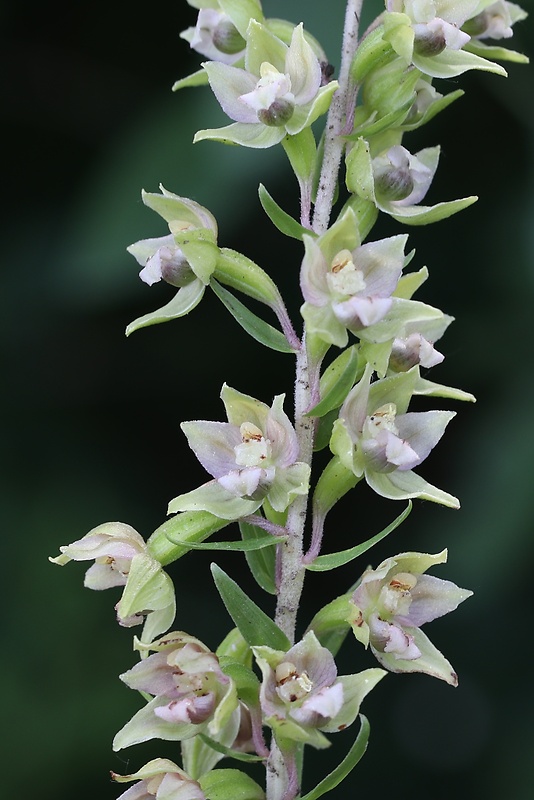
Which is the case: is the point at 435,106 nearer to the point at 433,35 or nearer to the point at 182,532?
the point at 433,35

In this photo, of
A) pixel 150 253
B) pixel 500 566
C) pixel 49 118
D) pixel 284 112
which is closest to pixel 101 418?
pixel 49 118

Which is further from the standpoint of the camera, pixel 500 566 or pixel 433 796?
pixel 433 796

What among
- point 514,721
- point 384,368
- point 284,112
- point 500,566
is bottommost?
point 514,721

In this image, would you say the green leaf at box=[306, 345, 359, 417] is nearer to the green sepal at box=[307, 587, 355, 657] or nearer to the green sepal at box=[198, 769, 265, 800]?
the green sepal at box=[307, 587, 355, 657]

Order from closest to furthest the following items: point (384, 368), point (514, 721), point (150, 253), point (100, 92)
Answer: point (384, 368) → point (150, 253) → point (514, 721) → point (100, 92)

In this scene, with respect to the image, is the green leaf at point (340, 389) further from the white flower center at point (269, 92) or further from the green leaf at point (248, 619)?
the white flower center at point (269, 92)

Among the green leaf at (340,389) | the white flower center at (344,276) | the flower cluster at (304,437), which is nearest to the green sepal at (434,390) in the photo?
the flower cluster at (304,437)

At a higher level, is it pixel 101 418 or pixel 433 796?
pixel 101 418

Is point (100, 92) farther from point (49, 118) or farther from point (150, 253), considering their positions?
point (150, 253)

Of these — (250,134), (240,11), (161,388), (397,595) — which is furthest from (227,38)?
(161,388)
